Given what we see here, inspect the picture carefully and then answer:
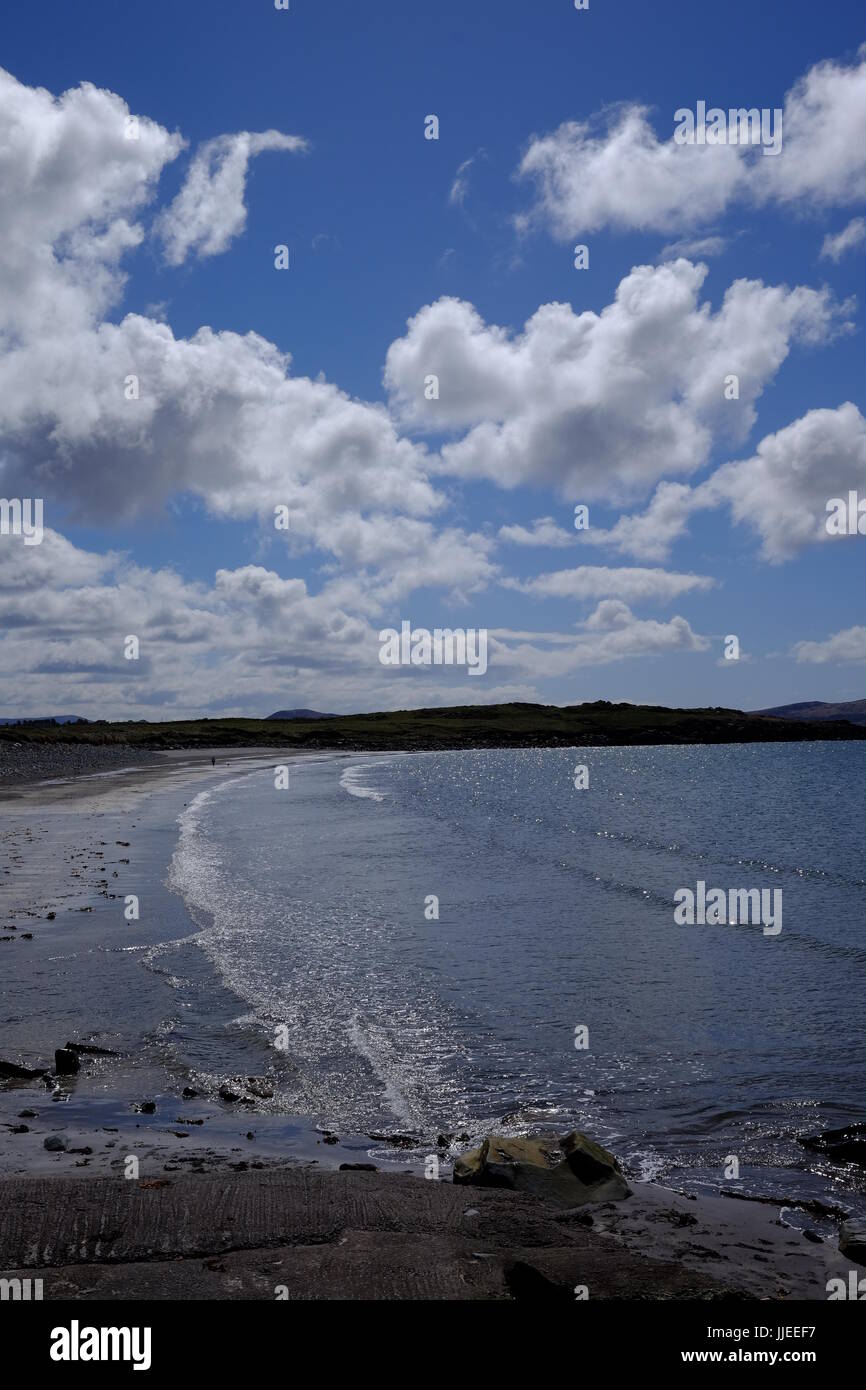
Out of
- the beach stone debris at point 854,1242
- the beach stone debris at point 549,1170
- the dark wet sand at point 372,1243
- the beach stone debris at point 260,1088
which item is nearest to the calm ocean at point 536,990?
the beach stone debris at point 260,1088

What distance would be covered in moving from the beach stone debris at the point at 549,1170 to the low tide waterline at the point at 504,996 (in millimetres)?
1118

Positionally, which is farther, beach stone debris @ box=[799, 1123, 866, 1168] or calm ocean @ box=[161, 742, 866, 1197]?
calm ocean @ box=[161, 742, 866, 1197]

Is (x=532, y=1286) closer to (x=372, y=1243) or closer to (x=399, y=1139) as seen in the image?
(x=372, y=1243)

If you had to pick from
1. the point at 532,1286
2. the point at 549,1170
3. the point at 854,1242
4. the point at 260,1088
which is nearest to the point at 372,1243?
the point at 532,1286

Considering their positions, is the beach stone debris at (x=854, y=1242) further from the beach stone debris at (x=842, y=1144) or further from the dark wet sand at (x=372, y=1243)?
the beach stone debris at (x=842, y=1144)

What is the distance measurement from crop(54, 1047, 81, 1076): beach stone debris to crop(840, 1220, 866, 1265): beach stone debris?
395 inches

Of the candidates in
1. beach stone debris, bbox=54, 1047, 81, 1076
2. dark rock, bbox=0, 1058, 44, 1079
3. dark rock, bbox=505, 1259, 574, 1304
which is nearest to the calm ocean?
beach stone debris, bbox=54, 1047, 81, 1076

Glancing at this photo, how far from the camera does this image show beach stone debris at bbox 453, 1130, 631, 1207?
1033 centimetres

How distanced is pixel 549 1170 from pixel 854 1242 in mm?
2923

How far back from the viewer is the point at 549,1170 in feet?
34.5

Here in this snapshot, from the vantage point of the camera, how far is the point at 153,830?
1873 inches

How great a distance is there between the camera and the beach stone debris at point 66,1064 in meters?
14.2

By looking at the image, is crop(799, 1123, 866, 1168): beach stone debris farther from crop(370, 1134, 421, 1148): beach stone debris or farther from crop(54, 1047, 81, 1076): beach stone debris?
crop(54, 1047, 81, 1076): beach stone debris
